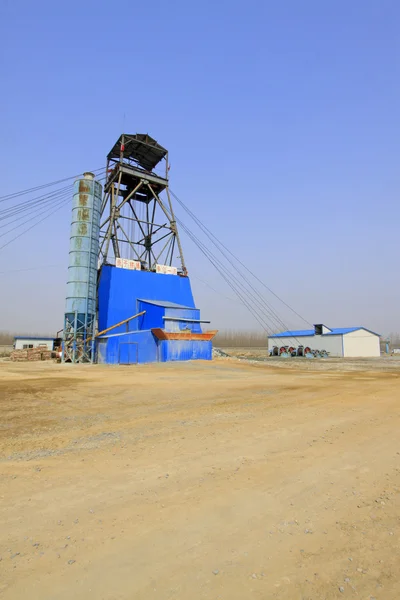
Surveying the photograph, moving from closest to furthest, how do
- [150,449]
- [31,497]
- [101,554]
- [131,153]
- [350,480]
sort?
[101,554]
[31,497]
[350,480]
[150,449]
[131,153]

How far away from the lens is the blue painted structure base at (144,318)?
1117 inches

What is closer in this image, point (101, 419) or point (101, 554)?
point (101, 554)

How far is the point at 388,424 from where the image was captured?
735cm

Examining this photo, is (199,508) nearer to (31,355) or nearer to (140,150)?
(31,355)

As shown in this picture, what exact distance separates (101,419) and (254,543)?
5.50m

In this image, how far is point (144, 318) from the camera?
1243 inches

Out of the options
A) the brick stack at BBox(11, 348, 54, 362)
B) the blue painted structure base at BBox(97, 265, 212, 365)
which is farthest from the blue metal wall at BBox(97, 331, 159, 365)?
the brick stack at BBox(11, 348, 54, 362)

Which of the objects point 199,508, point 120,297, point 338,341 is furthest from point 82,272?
point 338,341

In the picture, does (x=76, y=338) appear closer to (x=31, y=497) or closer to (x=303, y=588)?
(x=31, y=497)

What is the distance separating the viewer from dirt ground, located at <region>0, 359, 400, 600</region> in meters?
2.52

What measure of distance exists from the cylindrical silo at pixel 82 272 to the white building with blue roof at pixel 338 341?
107 feet

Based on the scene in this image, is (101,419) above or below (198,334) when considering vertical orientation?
below

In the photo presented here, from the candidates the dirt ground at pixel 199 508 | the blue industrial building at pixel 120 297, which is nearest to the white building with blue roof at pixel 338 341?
the blue industrial building at pixel 120 297

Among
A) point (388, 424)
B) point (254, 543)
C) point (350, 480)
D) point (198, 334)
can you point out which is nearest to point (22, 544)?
point (254, 543)
